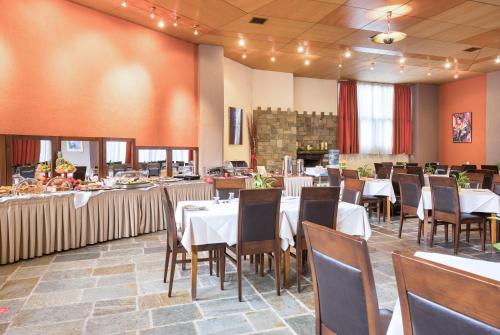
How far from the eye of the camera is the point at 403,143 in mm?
11938

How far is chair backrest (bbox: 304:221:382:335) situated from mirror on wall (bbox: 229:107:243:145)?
746cm

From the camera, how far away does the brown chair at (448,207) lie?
434cm

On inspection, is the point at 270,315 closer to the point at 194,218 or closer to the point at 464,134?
the point at 194,218

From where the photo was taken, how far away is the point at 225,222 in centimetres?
304

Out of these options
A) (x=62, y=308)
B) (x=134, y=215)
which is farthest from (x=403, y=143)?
(x=62, y=308)

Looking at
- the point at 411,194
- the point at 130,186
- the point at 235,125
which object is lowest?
the point at 411,194

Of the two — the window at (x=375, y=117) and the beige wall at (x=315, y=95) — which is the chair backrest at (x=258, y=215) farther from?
the window at (x=375, y=117)

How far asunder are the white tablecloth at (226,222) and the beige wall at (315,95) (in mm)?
7607

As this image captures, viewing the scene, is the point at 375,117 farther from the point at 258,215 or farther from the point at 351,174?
the point at 258,215

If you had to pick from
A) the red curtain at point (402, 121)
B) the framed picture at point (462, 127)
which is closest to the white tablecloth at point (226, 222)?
the red curtain at point (402, 121)

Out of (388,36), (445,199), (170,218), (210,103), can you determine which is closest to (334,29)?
(388,36)

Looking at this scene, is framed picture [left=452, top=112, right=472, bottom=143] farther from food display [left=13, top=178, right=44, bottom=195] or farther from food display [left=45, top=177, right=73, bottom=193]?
food display [left=13, top=178, right=44, bottom=195]

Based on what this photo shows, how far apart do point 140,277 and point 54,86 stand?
10.9ft

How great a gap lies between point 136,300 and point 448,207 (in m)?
3.77
